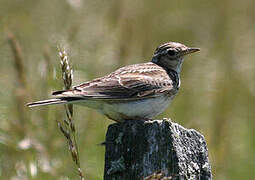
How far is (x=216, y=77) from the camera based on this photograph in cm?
936

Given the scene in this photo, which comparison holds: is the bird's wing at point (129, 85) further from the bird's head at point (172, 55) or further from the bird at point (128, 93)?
the bird's head at point (172, 55)

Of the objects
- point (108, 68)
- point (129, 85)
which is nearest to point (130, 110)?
point (129, 85)

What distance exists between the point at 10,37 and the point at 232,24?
508 cm

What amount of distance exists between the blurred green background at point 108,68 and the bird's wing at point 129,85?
475 millimetres

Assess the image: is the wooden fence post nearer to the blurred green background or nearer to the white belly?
the blurred green background

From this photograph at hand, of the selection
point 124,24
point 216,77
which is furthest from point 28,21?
point 216,77

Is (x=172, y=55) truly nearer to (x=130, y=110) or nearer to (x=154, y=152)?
(x=130, y=110)

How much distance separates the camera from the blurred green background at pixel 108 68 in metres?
6.98

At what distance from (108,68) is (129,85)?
2112 millimetres

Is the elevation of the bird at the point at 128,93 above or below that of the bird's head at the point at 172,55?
below

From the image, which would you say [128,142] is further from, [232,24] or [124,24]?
[232,24]

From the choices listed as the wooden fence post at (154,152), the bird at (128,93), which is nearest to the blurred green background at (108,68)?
the bird at (128,93)

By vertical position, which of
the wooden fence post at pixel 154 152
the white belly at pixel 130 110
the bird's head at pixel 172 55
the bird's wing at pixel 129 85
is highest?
the bird's head at pixel 172 55

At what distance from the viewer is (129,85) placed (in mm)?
6477
